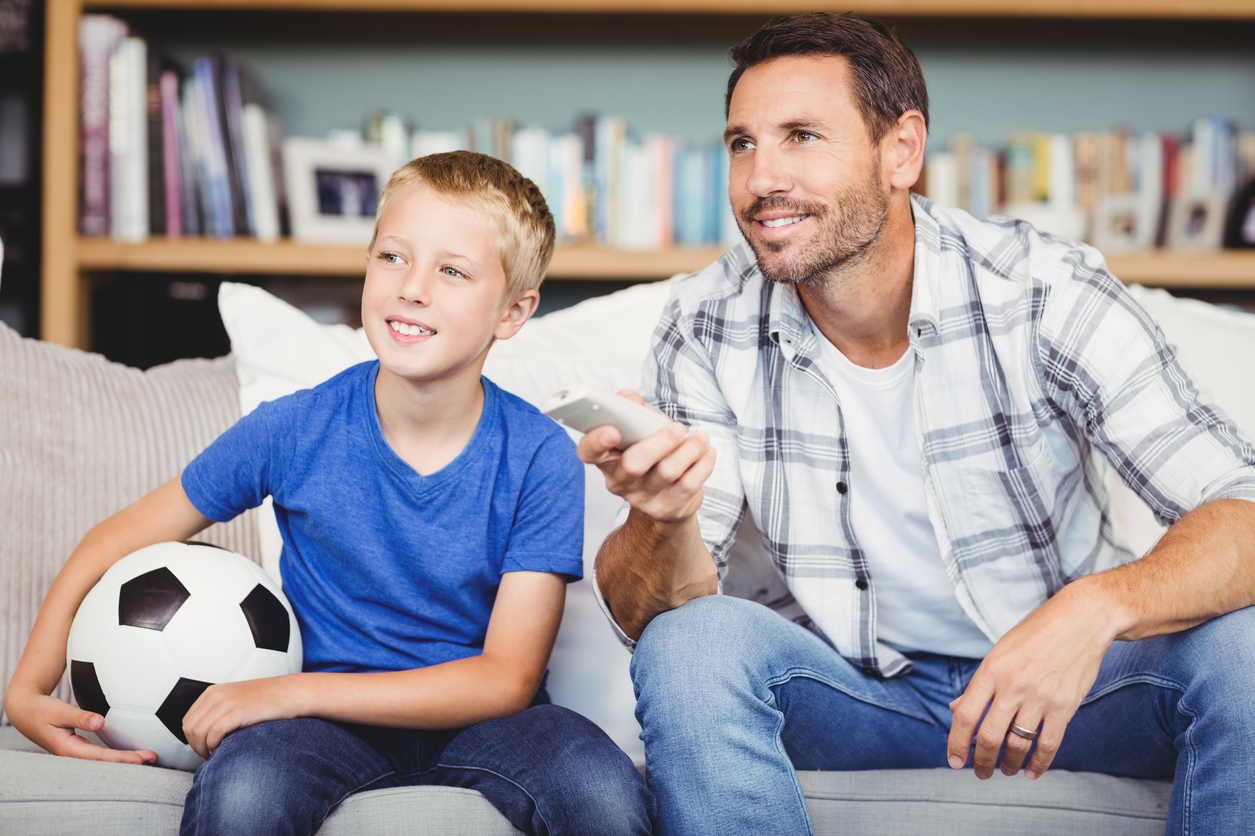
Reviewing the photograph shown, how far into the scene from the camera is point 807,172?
1.07 m

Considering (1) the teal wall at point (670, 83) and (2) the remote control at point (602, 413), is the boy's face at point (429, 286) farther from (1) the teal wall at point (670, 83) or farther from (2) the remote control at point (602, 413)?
(1) the teal wall at point (670, 83)

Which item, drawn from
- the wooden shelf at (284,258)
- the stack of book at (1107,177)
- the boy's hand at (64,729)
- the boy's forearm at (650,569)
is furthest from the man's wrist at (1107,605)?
the stack of book at (1107,177)

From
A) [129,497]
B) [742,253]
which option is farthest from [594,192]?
[129,497]

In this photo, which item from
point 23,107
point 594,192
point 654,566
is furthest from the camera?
point 23,107

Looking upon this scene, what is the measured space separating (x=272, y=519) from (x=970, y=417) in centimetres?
81

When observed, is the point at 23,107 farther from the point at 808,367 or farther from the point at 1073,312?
the point at 1073,312

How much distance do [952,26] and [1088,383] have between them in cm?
126

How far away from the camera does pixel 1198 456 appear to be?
943 millimetres

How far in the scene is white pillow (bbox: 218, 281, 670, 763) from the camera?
1.15 metres

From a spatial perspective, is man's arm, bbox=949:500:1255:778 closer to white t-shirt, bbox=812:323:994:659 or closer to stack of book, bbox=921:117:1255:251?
white t-shirt, bbox=812:323:994:659

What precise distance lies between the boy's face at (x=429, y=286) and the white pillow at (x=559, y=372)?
1.05 ft

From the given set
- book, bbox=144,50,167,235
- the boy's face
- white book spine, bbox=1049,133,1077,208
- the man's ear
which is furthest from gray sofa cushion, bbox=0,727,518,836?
white book spine, bbox=1049,133,1077,208

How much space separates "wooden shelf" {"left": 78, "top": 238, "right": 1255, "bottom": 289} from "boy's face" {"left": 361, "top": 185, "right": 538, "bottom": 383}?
93 centimetres

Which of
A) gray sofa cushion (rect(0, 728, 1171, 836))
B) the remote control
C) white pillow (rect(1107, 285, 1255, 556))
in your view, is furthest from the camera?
white pillow (rect(1107, 285, 1255, 556))
